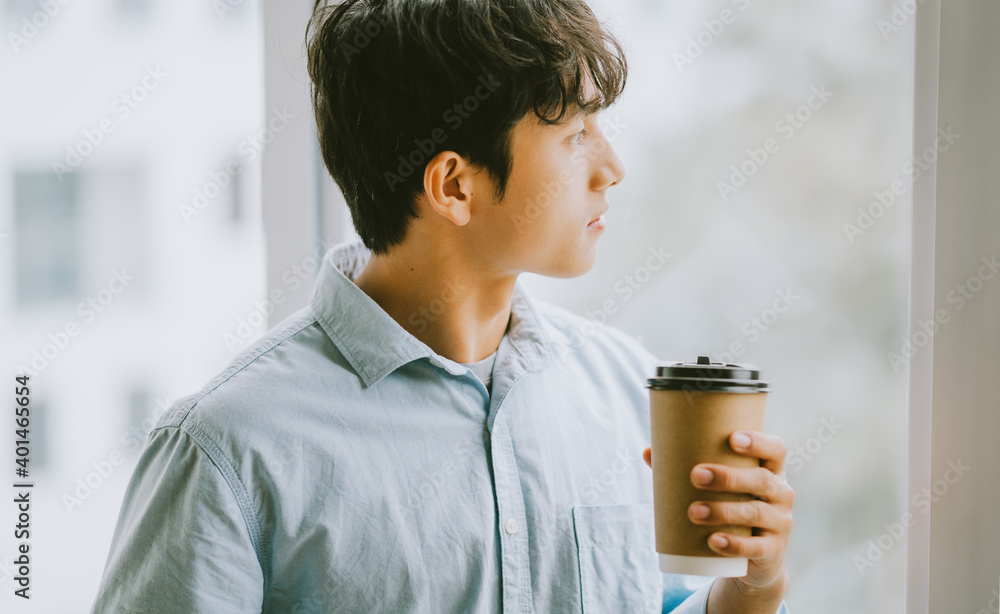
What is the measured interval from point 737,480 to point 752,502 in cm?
4

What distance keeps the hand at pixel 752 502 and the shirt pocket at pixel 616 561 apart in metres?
0.21

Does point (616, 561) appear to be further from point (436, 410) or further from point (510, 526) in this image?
point (436, 410)

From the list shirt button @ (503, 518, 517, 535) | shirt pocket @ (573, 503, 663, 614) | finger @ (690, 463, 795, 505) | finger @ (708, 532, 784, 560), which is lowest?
shirt pocket @ (573, 503, 663, 614)

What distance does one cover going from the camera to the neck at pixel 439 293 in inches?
39.7

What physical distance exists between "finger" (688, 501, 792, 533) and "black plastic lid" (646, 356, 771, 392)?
115 mm

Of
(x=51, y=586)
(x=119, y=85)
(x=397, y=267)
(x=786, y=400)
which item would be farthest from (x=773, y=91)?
(x=51, y=586)

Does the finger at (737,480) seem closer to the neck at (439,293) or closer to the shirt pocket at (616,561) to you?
the shirt pocket at (616,561)

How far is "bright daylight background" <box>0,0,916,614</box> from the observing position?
1.08m

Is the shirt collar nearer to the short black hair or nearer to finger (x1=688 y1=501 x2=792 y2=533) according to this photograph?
the short black hair

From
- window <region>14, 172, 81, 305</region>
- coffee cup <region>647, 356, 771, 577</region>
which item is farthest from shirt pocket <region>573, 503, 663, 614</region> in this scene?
window <region>14, 172, 81, 305</region>

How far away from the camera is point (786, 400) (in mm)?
1148

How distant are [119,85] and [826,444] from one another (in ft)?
3.79

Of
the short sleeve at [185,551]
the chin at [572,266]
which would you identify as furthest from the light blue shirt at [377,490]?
the chin at [572,266]

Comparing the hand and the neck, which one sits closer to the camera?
the hand
